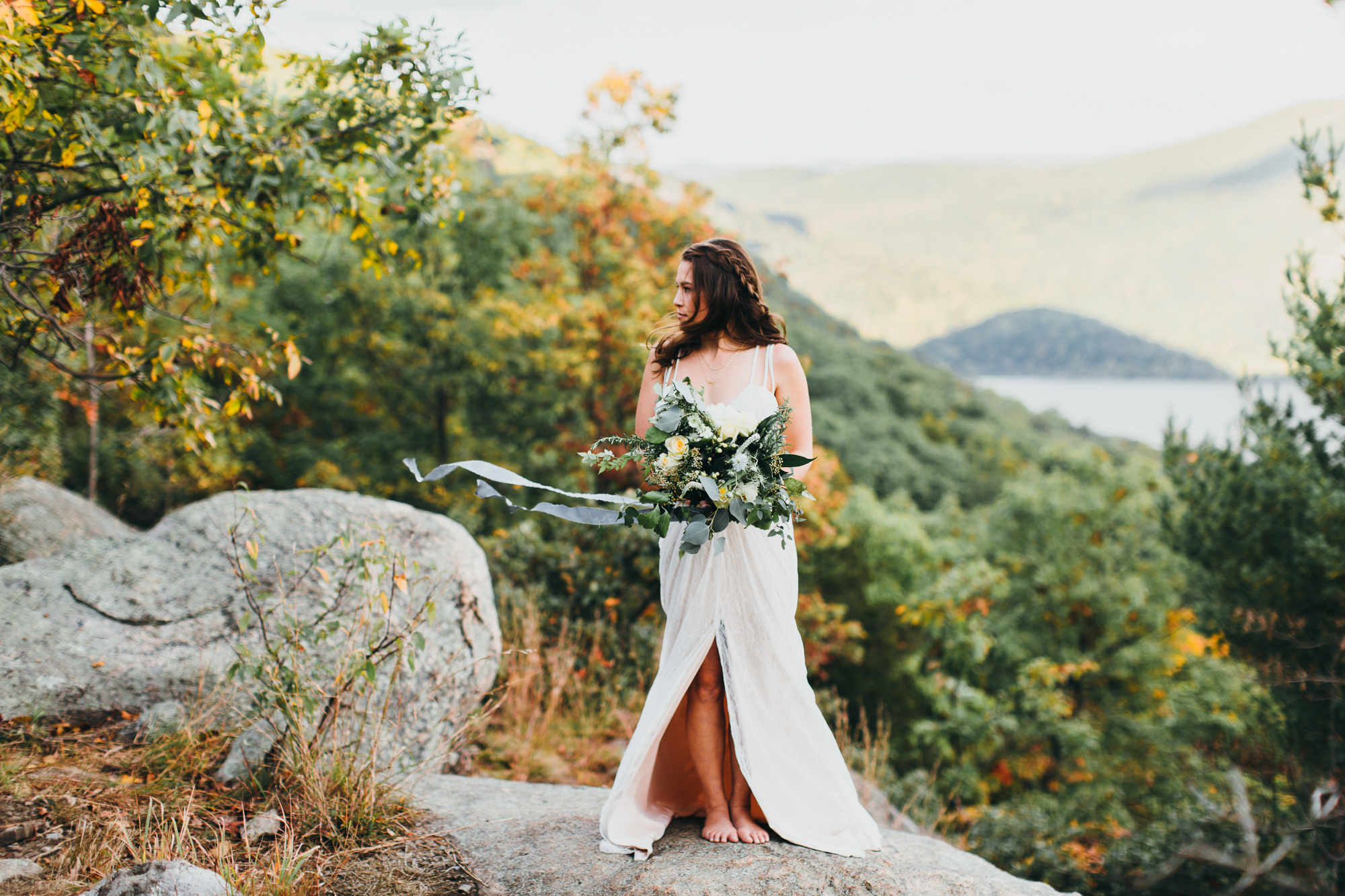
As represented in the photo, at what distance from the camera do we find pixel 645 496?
2783 millimetres

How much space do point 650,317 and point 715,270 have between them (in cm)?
754

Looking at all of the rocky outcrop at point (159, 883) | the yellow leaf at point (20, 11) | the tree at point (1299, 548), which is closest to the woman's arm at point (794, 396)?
the rocky outcrop at point (159, 883)

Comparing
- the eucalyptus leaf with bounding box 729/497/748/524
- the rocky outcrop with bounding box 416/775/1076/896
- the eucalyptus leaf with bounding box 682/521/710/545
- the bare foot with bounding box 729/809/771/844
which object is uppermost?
the eucalyptus leaf with bounding box 729/497/748/524

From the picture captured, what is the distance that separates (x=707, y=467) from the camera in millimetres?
2826

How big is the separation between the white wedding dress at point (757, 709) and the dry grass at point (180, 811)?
32.1 inches

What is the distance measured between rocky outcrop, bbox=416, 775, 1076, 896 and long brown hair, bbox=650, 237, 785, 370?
2042 mm

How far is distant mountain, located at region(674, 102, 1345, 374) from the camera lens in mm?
38719

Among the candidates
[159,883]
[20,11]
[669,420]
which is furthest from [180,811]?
[20,11]

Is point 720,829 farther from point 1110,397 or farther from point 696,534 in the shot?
point 1110,397

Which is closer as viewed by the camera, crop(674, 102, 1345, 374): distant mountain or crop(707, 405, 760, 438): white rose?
crop(707, 405, 760, 438): white rose

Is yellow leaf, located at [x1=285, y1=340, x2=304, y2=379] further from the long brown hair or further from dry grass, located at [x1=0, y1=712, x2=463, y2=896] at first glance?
the long brown hair

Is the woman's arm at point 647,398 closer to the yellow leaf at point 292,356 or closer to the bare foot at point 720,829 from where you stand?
the bare foot at point 720,829

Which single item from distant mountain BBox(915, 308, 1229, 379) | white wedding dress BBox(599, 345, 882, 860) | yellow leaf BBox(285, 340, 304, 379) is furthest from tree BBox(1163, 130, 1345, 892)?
distant mountain BBox(915, 308, 1229, 379)

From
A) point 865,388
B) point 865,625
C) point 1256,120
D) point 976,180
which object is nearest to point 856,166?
point 976,180
